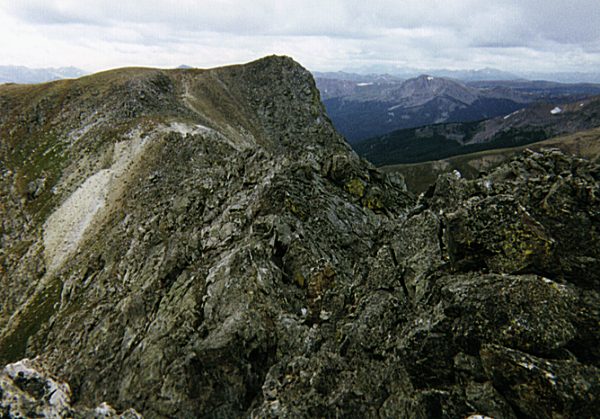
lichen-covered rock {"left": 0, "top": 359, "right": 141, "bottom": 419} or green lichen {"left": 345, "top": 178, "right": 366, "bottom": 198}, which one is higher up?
green lichen {"left": 345, "top": 178, "right": 366, "bottom": 198}

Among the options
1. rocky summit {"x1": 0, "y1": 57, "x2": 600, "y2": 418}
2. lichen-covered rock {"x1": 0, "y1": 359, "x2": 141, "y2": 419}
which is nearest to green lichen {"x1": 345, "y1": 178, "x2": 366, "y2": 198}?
rocky summit {"x1": 0, "y1": 57, "x2": 600, "y2": 418}

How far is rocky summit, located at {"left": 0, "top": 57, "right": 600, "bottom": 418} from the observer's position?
1295cm

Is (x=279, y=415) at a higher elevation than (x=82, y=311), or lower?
higher

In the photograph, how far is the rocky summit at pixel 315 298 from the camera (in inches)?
510

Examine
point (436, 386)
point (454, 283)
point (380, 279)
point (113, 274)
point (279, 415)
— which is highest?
point (454, 283)

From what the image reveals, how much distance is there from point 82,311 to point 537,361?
37.9 meters

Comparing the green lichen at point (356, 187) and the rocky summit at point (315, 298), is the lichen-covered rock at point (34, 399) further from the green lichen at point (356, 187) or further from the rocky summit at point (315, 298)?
the green lichen at point (356, 187)

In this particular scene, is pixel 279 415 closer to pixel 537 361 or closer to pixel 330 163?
pixel 537 361

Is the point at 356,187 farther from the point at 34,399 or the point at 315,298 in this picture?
the point at 34,399

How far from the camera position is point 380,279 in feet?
65.4

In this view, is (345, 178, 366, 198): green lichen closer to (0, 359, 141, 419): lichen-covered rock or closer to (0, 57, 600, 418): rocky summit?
(0, 57, 600, 418): rocky summit

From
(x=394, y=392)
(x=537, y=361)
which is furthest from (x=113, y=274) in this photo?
(x=537, y=361)

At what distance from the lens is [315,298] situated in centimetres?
2352

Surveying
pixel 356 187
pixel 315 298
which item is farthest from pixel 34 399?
pixel 356 187
